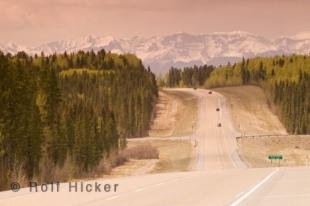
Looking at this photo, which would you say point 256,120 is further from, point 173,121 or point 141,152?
point 141,152

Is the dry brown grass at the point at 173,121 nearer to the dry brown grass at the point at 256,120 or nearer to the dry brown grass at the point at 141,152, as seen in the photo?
the dry brown grass at the point at 256,120

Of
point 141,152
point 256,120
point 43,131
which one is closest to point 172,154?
point 141,152

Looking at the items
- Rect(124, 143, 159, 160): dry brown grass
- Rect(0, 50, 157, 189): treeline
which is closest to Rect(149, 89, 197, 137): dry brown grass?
Rect(124, 143, 159, 160): dry brown grass

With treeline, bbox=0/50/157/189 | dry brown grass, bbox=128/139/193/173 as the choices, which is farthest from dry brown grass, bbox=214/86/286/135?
treeline, bbox=0/50/157/189

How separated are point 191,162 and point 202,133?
184 feet

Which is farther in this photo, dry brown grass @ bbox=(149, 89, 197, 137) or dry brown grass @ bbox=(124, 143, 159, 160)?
dry brown grass @ bbox=(149, 89, 197, 137)

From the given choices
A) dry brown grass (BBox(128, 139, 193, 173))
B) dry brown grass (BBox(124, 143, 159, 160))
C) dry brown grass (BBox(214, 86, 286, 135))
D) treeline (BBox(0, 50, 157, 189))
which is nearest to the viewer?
treeline (BBox(0, 50, 157, 189))

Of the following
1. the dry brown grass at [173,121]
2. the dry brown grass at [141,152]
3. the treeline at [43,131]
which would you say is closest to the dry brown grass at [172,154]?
the dry brown grass at [141,152]

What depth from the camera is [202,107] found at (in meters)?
200

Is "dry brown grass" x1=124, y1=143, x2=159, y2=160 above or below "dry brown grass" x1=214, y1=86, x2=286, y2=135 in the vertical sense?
below

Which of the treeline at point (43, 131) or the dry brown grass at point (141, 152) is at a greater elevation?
the treeline at point (43, 131)

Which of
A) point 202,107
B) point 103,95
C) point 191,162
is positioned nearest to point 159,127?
point 103,95

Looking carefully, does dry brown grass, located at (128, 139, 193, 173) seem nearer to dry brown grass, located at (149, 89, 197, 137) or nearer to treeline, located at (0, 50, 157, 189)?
treeline, located at (0, 50, 157, 189)

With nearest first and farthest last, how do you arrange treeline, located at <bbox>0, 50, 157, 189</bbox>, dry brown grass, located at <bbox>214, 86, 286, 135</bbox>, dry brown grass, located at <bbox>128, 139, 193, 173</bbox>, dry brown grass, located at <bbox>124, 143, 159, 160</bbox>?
treeline, located at <bbox>0, 50, 157, 189</bbox> < dry brown grass, located at <bbox>128, 139, 193, 173</bbox> < dry brown grass, located at <bbox>124, 143, 159, 160</bbox> < dry brown grass, located at <bbox>214, 86, 286, 135</bbox>
